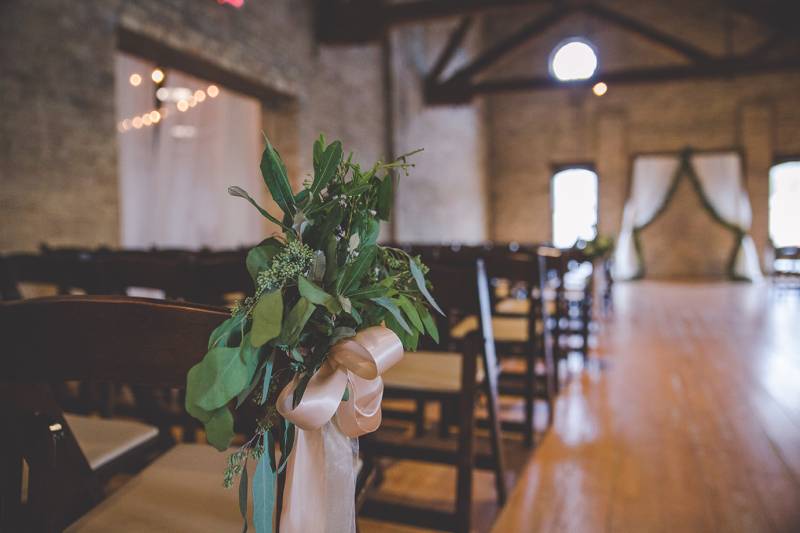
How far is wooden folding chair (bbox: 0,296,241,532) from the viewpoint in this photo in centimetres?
74

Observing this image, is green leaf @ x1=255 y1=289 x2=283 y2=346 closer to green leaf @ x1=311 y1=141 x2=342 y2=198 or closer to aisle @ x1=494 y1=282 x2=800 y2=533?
green leaf @ x1=311 y1=141 x2=342 y2=198

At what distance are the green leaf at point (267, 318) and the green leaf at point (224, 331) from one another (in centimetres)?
3

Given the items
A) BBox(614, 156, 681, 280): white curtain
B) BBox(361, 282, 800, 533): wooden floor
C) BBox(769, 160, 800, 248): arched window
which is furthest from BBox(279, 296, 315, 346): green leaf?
BBox(769, 160, 800, 248): arched window

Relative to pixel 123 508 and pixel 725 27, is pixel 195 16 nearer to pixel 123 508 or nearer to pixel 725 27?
pixel 123 508

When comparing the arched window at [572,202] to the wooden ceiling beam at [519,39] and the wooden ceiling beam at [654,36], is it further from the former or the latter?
the wooden ceiling beam at [519,39]

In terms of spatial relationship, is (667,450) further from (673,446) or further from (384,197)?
(384,197)

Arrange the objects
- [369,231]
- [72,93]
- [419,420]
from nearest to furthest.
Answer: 1. [369,231]
2. [419,420]
3. [72,93]

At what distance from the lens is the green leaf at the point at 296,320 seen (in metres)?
0.68

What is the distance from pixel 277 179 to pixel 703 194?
13.8 meters

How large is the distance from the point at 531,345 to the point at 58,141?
3471 millimetres

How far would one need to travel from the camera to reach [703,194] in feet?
41.8

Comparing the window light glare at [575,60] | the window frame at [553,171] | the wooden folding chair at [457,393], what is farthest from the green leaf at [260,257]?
the window frame at [553,171]

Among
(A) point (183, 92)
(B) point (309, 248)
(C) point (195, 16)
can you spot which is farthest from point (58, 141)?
(B) point (309, 248)

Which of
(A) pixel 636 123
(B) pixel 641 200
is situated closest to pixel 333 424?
(B) pixel 641 200
